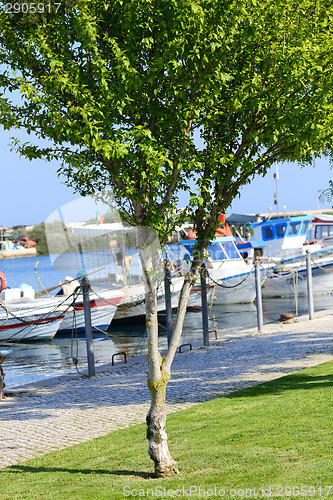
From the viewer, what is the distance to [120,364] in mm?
13938

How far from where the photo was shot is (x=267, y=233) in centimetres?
3881

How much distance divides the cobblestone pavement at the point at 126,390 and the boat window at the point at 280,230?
22.9 metres

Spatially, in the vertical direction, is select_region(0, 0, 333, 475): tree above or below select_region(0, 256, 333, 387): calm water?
above

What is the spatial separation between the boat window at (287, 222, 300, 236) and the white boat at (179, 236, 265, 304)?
5454mm

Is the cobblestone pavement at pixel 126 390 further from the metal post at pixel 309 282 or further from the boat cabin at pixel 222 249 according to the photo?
the boat cabin at pixel 222 249

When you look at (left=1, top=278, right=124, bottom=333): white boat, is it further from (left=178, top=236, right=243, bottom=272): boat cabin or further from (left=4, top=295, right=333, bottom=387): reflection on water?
(left=178, top=236, right=243, bottom=272): boat cabin

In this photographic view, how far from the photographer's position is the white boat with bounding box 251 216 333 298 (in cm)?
3409

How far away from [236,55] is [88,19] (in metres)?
1.64

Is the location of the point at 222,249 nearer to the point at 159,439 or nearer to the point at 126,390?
the point at 126,390

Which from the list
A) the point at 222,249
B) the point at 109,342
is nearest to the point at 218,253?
the point at 222,249

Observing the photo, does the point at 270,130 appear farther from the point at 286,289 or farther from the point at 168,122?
the point at 286,289

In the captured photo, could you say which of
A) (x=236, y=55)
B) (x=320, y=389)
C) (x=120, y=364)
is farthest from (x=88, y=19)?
(x=120, y=364)

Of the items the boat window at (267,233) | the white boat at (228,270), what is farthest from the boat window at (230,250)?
the boat window at (267,233)

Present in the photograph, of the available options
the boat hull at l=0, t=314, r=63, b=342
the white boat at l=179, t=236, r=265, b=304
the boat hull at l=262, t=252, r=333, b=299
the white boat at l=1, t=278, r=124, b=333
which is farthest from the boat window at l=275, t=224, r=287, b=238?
the boat hull at l=0, t=314, r=63, b=342
